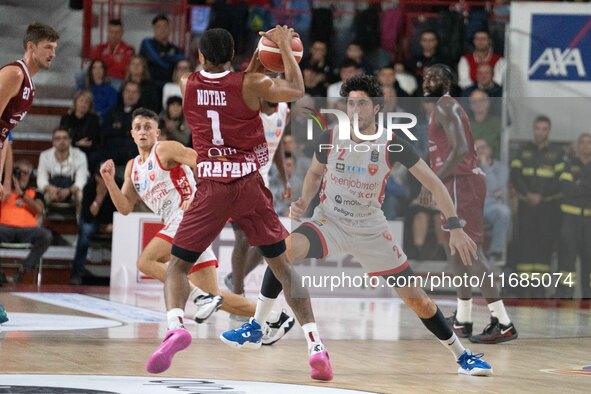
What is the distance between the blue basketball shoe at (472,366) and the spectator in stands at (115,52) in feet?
33.3

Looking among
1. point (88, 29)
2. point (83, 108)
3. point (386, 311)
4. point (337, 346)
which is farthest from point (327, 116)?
point (88, 29)

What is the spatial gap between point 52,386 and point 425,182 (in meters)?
2.74

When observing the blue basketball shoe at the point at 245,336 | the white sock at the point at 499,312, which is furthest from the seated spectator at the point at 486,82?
the blue basketball shoe at the point at 245,336

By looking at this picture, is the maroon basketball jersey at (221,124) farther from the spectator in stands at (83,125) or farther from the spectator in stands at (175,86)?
the spectator in stands at (175,86)

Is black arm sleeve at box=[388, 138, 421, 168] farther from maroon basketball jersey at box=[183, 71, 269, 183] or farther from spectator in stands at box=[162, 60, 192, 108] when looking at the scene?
spectator in stands at box=[162, 60, 192, 108]

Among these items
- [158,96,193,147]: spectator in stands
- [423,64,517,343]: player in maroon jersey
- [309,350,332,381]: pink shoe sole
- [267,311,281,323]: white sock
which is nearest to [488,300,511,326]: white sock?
[423,64,517,343]: player in maroon jersey

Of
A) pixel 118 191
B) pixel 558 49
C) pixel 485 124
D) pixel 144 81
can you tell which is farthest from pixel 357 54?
pixel 118 191

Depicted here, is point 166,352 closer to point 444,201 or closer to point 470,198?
point 444,201

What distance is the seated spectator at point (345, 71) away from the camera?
1605 cm

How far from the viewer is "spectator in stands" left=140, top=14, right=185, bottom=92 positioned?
16688mm

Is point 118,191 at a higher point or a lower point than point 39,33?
lower

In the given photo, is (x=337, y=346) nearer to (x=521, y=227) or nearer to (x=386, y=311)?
(x=521, y=227)

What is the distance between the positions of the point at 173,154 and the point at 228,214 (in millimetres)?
2334

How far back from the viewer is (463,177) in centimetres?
966
